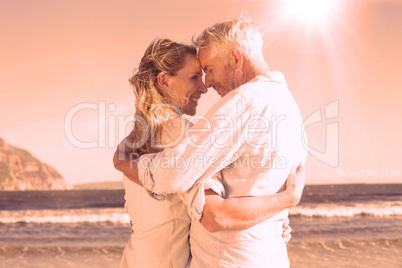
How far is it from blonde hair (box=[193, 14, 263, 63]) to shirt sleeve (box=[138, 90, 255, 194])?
1.17 feet

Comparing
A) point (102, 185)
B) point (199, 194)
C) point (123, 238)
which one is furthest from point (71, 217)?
point (199, 194)

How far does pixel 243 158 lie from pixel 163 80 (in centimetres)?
59

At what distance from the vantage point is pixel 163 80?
71.1 inches

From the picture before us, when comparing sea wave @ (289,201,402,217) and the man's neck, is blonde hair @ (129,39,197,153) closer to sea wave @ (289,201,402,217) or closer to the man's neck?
the man's neck

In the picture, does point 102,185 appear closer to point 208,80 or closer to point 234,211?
point 208,80

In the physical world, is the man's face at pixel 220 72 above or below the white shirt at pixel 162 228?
above

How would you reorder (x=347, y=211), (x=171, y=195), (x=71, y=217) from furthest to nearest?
(x=347, y=211), (x=71, y=217), (x=171, y=195)

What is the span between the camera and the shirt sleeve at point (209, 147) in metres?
1.34

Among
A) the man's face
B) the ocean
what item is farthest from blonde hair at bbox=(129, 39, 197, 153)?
the ocean

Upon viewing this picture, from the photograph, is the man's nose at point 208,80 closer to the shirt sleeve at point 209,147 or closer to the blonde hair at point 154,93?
the blonde hair at point 154,93

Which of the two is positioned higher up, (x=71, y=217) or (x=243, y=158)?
(x=243, y=158)

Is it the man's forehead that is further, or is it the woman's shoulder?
the man's forehead

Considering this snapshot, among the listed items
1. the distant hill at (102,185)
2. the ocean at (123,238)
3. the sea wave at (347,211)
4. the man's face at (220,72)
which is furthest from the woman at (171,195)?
the distant hill at (102,185)

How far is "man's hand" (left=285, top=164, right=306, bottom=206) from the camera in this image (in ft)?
4.91
